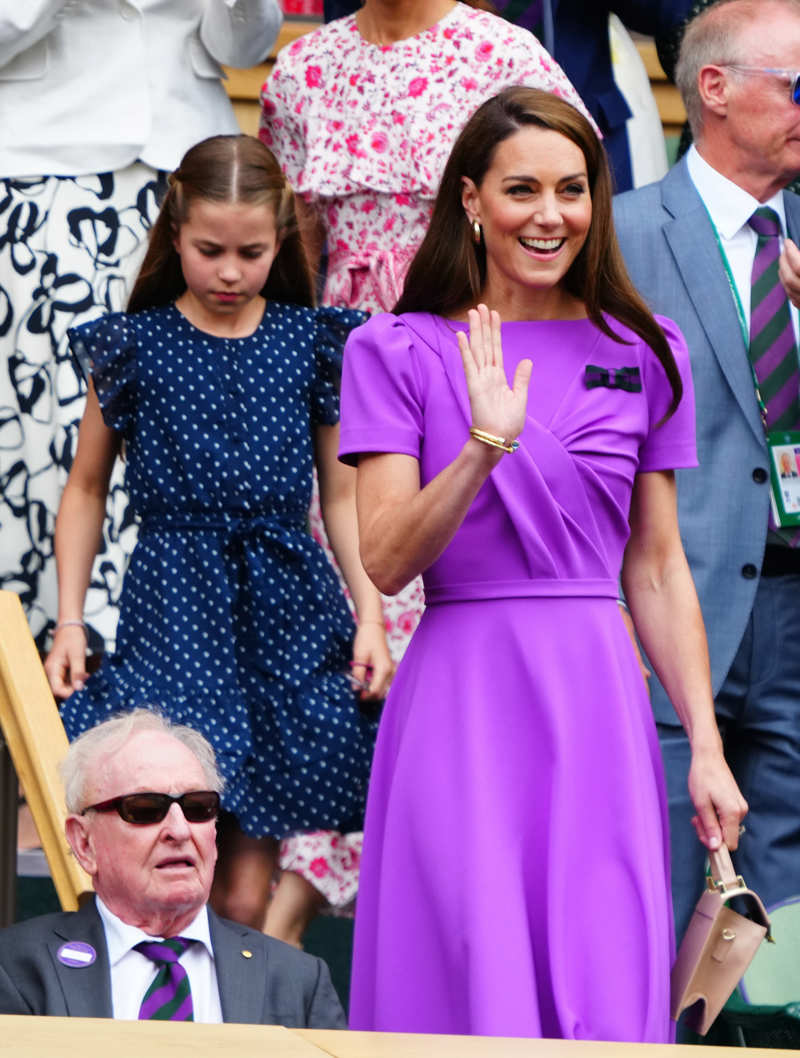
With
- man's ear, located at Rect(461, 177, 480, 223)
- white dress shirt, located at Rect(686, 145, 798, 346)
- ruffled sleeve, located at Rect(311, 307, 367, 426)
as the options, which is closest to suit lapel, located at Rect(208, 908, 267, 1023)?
man's ear, located at Rect(461, 177, 480, 223)

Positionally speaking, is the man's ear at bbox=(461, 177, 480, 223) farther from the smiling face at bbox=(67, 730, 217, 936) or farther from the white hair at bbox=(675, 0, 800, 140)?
the white hair at bbox=(675, 0, 800, 140)

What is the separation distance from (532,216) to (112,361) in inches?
46.2

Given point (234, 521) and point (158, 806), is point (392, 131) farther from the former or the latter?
point (158, 806)

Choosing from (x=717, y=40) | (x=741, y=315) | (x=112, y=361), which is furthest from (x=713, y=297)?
(x=112, y=361)

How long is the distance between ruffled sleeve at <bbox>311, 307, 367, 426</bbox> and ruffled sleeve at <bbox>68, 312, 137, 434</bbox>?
356mm

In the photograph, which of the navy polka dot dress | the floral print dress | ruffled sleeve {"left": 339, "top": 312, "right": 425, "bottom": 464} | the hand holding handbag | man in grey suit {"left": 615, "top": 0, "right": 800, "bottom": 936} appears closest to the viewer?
the hand holding handbag

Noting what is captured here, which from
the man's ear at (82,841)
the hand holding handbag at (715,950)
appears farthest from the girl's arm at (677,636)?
the man's ear at (82,841)

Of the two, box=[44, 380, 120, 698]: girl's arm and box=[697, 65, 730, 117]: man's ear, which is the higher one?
box=[697, 65, 730, 117]: man's ear

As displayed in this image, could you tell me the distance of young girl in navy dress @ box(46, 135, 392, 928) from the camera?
4152 mm

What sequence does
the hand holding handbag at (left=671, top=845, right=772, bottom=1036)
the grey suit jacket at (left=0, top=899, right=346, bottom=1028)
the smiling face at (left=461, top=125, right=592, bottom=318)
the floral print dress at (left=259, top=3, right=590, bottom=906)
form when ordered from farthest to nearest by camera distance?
the floral print dress at (left=259, top=3, right=590, bottom=906) < the smiling face at (left=461, top=125, right=592, bottom=318) < the hand holding handbag at (left=671, top=845, right=772, bottom=1036) < the grey suit jacket at (left=0, top=899, right=346, bottom=1028)

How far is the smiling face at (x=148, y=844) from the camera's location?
3.21 m

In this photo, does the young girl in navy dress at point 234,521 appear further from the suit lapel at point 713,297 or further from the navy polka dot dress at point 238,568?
the suit lapel at point 713,297

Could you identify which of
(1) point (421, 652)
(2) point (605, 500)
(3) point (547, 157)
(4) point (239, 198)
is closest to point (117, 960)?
(1) point (421, 652)

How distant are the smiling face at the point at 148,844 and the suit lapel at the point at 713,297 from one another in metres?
1.47
